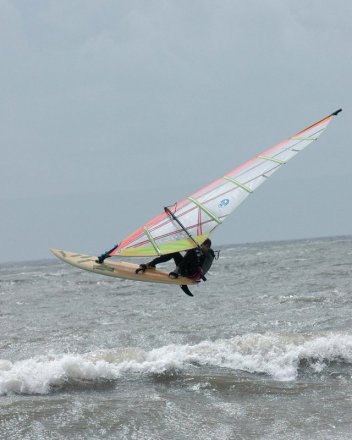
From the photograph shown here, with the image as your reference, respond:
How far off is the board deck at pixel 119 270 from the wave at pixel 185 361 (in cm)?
135

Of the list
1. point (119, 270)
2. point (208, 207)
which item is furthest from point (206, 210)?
point (119, 270)

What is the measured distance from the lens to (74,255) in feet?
34.7

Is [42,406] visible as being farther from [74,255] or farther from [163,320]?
[163,320]

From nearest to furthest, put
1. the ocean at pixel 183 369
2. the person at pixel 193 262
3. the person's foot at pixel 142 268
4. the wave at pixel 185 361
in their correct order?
the ocean at pixel 183 369
the person at pixel 193 262
the wave at pixel 185 361
the person's foot at pixel 142 268

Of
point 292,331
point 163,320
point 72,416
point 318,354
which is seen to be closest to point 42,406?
point 72,416

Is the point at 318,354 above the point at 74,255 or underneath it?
underneath

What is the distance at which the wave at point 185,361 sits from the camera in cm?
939

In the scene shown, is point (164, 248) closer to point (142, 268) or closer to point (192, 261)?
point (192, 261)

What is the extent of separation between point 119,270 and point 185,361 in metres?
1.83

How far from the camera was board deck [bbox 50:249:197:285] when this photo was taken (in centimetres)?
931

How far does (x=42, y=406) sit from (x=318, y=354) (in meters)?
4.38

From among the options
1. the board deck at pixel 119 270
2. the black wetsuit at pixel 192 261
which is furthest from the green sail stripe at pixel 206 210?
the board deck at pixel 119 270

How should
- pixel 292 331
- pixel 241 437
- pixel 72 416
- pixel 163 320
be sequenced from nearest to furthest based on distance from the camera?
pixel 241 437
pixel 72 416
pixel 292 331
pixel 163 320

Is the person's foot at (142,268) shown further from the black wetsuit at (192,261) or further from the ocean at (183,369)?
the ocean at (183,369)
